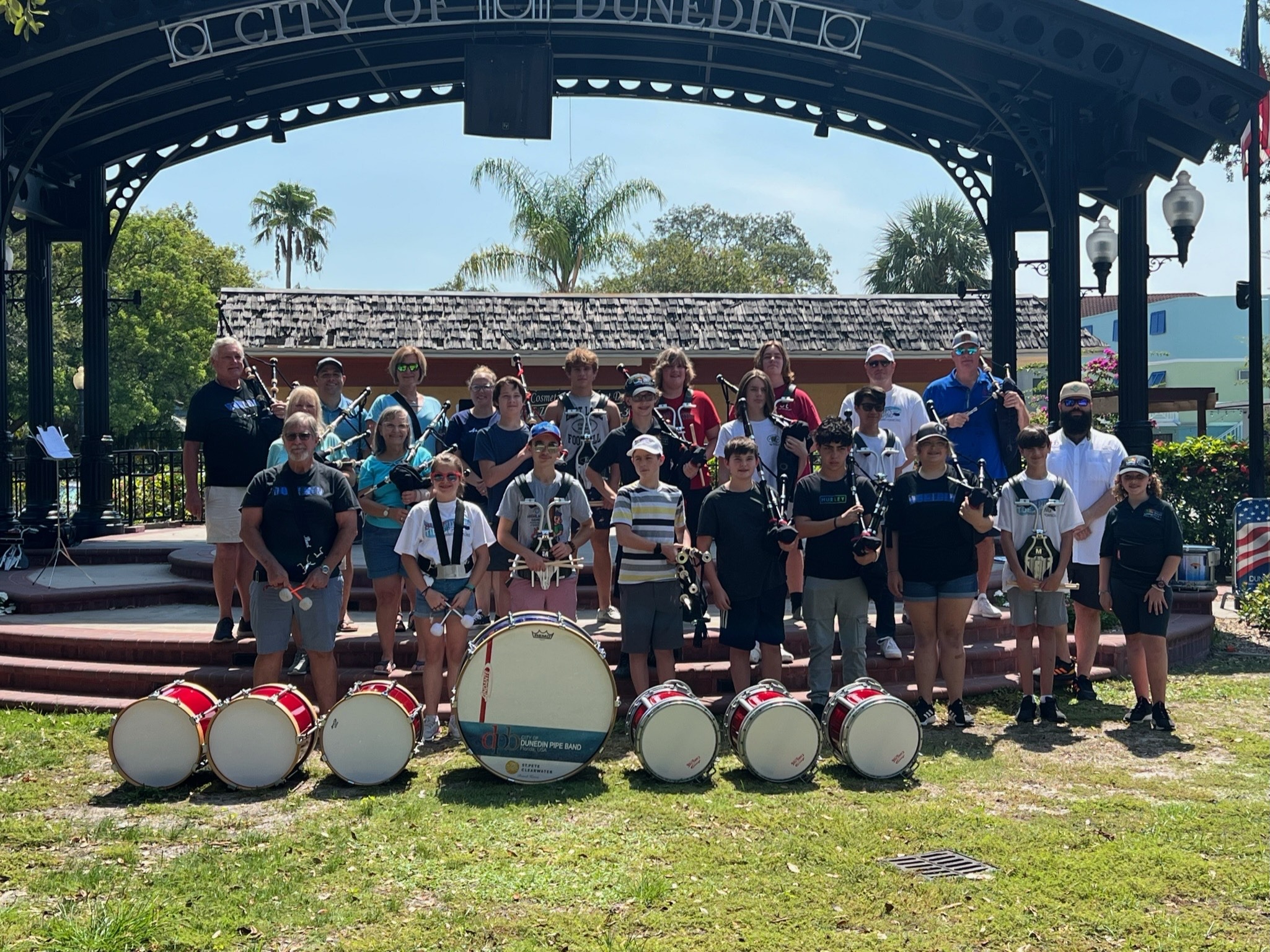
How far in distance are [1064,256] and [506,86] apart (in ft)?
18.5

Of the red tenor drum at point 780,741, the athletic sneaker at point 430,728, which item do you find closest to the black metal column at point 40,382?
the athletic sneaker at point 430,728

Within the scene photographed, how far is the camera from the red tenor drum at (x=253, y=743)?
21.5 feet

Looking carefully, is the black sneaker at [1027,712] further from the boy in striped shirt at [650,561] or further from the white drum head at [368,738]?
the white drum head at [368,738]

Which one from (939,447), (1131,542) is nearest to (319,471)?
(939,447)

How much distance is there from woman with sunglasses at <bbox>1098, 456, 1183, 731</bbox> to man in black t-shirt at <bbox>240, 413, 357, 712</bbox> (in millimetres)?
4950

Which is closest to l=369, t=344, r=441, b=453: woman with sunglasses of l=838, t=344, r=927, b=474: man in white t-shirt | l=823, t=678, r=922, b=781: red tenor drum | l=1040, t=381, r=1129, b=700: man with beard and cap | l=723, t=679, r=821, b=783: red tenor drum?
l=838, t=344, r=927, b=474: man in white t-shirt

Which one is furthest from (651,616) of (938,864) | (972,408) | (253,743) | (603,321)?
(603,321)

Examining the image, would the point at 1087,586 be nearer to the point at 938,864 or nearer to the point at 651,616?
the point at 651,616

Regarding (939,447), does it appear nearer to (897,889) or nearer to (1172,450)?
(897,889)

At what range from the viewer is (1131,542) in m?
7.84

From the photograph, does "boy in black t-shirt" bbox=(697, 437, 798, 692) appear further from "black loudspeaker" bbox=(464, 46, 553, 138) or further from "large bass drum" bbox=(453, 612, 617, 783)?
"black loudspeaker" bbox=(464, 46, 553, 138)

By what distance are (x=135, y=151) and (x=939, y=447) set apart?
10601 mm

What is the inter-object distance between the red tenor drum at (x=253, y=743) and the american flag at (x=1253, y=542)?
9878 millimetres

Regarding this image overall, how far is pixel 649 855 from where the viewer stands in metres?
5.47
